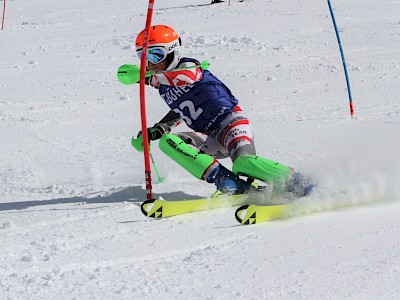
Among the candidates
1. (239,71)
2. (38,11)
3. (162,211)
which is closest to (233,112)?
(162,211)

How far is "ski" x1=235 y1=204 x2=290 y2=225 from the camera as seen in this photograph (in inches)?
181

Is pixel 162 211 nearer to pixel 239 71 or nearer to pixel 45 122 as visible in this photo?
pixel 45 122

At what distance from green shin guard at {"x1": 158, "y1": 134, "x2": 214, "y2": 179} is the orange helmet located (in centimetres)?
61

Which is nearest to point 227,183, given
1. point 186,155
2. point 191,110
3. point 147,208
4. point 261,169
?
point 261,169

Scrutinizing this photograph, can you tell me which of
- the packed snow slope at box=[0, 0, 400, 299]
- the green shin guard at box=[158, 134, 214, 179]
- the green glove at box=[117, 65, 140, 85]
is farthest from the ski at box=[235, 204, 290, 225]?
the green glove at box=[117, 65, 140, 85]

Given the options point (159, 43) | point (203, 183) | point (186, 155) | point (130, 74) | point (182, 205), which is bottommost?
point (203, 183)

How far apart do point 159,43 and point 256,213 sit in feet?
5.26

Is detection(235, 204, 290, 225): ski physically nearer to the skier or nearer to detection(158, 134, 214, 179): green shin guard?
the skier

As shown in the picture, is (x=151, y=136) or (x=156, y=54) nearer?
(x=156, y=54)

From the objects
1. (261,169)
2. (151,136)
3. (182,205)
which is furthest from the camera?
(151,136)

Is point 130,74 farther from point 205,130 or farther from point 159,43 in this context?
point 205,130

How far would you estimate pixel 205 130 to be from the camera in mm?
5816

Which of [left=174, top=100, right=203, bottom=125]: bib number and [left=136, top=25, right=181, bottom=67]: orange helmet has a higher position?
[left=136, top=25, right=181, bottom=67]: orange helmet

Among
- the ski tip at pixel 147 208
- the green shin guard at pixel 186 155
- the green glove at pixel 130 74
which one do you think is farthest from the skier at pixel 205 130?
the ski tip at pixel 147 208
